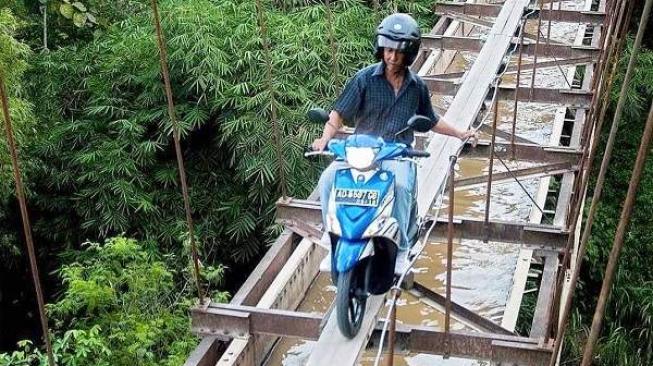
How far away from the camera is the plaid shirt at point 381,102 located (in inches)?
121

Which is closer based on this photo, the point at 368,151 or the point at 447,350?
the point at 368,151

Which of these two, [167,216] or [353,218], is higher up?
[353,218]

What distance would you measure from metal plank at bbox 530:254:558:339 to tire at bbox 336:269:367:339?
710mm

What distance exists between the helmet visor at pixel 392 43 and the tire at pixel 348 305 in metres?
0.74

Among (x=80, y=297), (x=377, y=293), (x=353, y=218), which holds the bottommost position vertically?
(x=80, y=297)

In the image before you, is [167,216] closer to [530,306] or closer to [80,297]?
[80,297]

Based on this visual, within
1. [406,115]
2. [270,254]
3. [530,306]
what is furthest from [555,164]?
[406,115]

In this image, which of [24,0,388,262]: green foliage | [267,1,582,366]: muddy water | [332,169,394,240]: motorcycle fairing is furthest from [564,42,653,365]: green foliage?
[332,169,394,240]: motorcycle fairing

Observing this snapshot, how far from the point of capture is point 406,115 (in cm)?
310

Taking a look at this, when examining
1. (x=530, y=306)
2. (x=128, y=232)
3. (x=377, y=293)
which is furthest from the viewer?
(x=128, y=232)

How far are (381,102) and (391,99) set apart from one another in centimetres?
4

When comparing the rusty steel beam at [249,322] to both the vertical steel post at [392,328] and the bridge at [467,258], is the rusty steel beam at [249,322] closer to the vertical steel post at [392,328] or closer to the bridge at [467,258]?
the bridge at [467,258]

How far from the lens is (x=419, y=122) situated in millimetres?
2889

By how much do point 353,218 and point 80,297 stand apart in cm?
281
